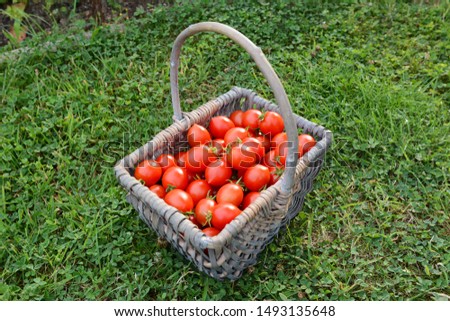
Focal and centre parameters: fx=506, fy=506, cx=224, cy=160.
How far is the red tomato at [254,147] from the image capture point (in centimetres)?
242

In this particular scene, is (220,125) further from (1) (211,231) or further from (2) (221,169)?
(1) (211,231)

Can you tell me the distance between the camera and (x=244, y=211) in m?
2.07

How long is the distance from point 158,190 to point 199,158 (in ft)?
0.83

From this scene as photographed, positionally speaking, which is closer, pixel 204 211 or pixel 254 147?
pixel 204 211

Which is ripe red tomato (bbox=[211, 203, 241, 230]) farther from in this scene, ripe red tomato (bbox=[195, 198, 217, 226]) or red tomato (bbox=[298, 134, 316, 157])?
red tomato (bbox=[298, 134, 316, 157])

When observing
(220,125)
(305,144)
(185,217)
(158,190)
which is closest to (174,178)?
(158,190)

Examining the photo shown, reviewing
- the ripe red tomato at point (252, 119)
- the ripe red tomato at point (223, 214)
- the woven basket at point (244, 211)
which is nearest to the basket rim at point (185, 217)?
the woven basket at point (244, 211)

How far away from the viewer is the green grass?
2453 millimetres

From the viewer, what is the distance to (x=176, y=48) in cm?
238

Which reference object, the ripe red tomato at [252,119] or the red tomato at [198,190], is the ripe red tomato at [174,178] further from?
the ripe red tomato at [252,119]

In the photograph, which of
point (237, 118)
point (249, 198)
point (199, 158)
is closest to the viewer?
point (249, 198)

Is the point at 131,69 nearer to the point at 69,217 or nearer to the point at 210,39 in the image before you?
the point at 210,39

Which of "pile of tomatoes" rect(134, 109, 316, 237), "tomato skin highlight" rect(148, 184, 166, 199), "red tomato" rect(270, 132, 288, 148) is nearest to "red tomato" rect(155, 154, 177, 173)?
"pile of tomatoes" rect(134, 109, 316, 237)

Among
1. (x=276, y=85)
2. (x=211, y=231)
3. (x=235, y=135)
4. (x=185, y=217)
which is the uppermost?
(x=276, y=85)
